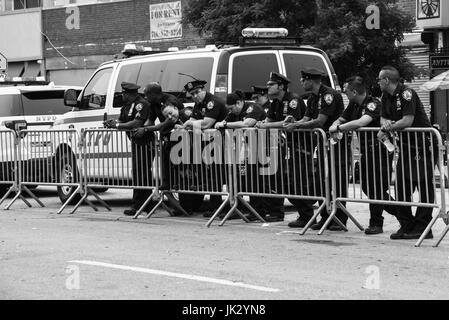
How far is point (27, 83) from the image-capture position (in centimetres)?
1852

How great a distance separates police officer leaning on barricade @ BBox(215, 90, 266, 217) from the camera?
11.9 m

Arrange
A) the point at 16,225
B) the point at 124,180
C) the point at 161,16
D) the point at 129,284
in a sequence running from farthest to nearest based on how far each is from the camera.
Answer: the point at 161,16 < the point at 124,180 < the point at 16,225 < the point at 129,284

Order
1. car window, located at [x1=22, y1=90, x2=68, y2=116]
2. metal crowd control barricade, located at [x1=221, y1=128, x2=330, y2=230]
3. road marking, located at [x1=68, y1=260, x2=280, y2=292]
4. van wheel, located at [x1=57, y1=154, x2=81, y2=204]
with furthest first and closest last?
car window, located at [x1=22, y1=90, x2=68, y2=116]
van wheel, located at [x1=57, y1=154, x2=81, y2=204]
metal crowd control barricade, located at [x1=221, y1=128, x2=330, y2=230]
road marking, located at [x1=68, y1=260, x2=280, y2=292]

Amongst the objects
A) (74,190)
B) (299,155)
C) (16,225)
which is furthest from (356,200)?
(74,190)

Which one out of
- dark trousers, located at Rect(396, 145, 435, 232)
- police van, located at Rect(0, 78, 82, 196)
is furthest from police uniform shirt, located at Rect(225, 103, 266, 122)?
police van, located at Rect(0, 78, 82, 196)

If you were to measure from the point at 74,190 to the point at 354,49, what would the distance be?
8.58 meters

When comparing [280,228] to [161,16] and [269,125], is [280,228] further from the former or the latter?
[161,16]

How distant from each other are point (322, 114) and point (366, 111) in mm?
611

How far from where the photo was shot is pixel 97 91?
15.1 metres

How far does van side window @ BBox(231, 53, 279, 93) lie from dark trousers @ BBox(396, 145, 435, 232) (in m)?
3.55

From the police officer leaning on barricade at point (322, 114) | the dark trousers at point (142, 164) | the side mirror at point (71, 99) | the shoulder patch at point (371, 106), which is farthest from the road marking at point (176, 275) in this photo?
the side mirror at point (71, 99)

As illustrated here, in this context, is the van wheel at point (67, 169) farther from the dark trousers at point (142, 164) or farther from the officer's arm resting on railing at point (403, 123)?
the officer's arm resting on railing at point (403, 123)

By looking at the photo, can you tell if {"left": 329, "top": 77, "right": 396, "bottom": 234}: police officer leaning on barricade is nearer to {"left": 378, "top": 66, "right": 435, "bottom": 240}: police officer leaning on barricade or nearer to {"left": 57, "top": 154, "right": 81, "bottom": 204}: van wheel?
{"left": 378, "top": 66, "right": 435, "bottom": 240}: police officer leaning on barricade

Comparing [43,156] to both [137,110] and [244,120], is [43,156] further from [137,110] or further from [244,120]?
[244,120]
